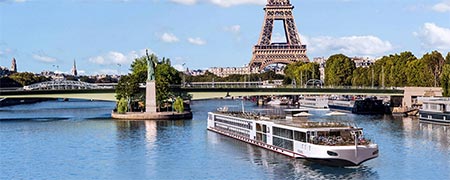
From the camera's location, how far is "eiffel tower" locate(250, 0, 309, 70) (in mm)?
123625

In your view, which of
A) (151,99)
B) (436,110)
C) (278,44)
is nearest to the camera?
(436,110)

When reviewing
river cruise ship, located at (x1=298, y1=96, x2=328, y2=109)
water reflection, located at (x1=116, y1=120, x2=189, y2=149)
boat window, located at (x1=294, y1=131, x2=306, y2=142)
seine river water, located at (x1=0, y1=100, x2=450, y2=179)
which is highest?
river cruise ship, located at (x1=298, y1=96, x2=328, y2=109)

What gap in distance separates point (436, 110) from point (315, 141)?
23157 mm

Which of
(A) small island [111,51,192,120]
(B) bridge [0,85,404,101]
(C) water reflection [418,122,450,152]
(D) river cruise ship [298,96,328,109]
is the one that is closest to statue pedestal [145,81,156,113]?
(A) small island [111,51,192,120]

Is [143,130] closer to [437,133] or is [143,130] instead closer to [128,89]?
[128,89]

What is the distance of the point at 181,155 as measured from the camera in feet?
116

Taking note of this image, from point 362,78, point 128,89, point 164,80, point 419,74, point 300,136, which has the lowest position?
point 300,136

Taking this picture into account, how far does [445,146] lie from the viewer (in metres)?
37.5

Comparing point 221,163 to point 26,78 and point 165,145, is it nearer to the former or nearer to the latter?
point 165,145

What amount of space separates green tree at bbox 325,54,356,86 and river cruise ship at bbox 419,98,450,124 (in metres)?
37.6

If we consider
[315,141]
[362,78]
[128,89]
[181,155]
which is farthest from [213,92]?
[315,141]

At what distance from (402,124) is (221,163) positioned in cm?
2177

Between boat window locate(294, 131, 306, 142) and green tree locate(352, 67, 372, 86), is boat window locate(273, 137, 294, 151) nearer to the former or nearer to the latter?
boat window locate(294, 131, 306, 142)

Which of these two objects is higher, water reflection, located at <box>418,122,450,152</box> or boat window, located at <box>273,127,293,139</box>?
boat window, located at <box>273,127,293,139</box>
